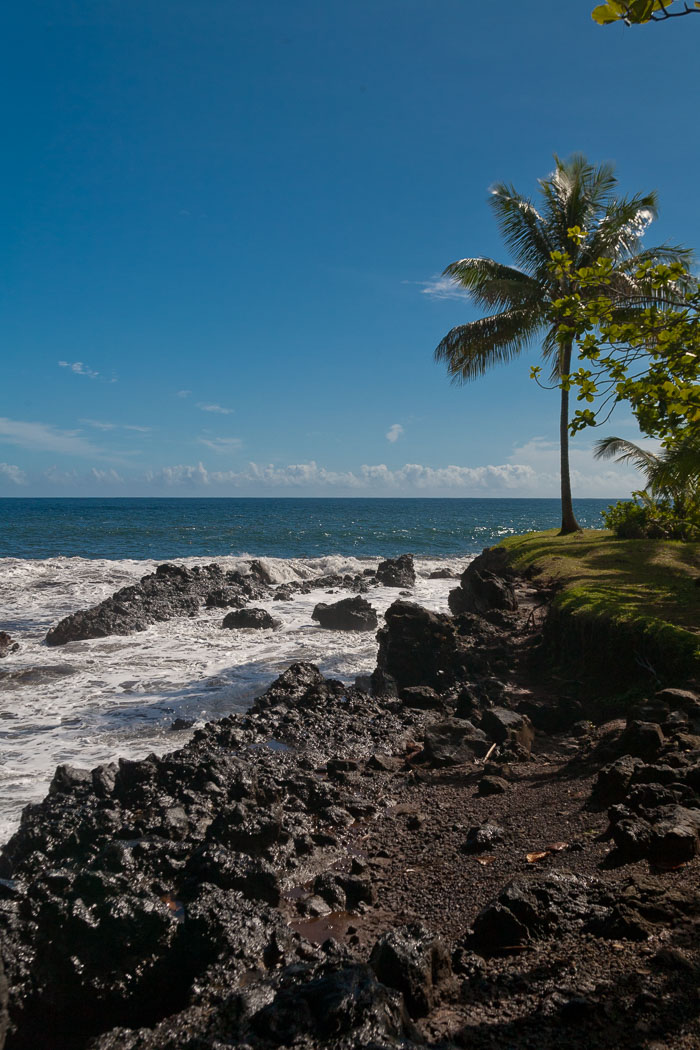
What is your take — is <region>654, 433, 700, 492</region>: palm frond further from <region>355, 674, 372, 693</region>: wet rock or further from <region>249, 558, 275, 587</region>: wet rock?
<region>249, 558, 275, 587</region>: wet rock

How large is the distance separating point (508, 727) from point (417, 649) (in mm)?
4100

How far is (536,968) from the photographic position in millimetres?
3402

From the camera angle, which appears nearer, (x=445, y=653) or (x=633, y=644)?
(x=633, y=644)

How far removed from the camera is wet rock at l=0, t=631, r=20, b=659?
14.5 m

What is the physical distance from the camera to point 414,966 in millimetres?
3340

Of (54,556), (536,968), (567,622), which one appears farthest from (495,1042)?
(54,556)

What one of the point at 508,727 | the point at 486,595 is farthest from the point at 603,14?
the point at 486,595

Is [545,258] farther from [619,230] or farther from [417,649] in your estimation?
[417,649]

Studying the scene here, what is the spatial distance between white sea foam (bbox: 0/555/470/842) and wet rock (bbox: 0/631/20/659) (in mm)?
279

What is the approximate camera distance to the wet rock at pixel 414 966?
326 cm

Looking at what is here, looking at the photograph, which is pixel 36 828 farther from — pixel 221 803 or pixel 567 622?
pixel 567 622

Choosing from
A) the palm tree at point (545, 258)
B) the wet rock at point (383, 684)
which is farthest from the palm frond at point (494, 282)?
the wet rock at point (383, 684)

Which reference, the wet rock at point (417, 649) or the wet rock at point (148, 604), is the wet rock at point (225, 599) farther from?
the wet rock at point (417, 649)

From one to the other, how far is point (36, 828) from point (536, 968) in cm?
450
